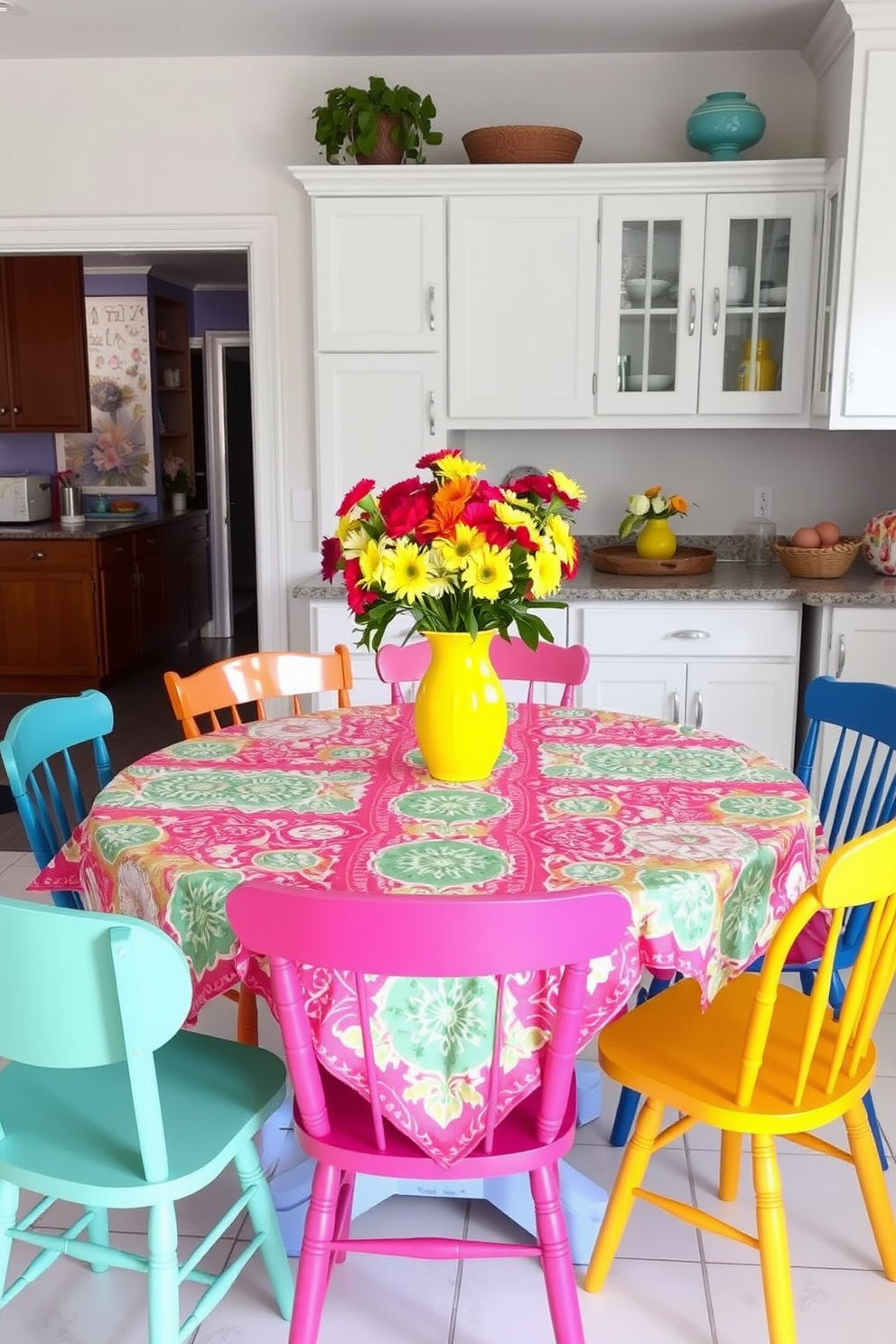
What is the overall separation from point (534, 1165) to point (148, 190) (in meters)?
3.49

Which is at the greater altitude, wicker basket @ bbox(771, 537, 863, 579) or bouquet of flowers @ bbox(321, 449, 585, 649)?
bouquet of flowers @ bbox(321, 449, 585, 649)

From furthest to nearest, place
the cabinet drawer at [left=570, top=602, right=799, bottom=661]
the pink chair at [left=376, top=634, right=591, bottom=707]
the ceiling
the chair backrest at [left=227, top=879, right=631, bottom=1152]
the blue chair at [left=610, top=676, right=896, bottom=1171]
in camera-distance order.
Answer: the cabinet drawer at [left=570, top=602, right=799, bottom=661] → the ceiling → the pink chair at [left=376, top=634, right=591, bottom=707] → the blue chair at [left=610, top=676, right=896, bottom=1171] → the chair backrest at [left=227, top=879, right=631, bottom=1152]

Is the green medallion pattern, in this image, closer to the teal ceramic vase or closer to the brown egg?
the brown egg

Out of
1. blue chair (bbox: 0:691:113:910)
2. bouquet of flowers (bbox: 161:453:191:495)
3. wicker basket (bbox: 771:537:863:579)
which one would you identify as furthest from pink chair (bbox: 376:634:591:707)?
bouquet of flowers (bbox: 161:453:191:495)

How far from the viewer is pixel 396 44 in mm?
3787

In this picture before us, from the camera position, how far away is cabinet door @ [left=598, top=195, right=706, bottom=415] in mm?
3713

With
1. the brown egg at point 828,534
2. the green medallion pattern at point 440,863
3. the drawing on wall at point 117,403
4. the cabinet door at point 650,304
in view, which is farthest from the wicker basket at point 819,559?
the drawing on wall at point 117,403

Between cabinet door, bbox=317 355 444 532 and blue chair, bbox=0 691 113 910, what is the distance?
69.0 inches

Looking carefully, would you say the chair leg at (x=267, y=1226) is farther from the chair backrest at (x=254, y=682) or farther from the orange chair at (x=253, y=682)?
the chair backrest at (x=254, y=682)

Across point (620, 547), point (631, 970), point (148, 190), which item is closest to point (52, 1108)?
point (631, 970)

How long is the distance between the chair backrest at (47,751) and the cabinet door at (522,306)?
1.97 metres

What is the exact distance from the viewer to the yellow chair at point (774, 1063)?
1.53 m

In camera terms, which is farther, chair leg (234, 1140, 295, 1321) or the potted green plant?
the potted green plant

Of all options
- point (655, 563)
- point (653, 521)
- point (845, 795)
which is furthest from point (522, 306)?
point (845, 795)
